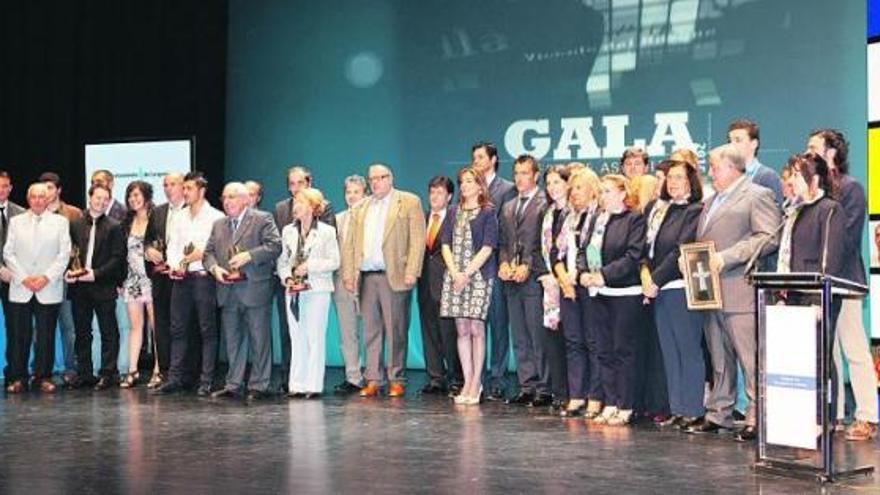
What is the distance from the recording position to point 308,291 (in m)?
8.14

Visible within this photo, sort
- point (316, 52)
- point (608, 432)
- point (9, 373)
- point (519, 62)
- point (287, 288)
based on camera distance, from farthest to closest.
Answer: point (316, 52) < point (519, 62) < point (9, 373) < point (287, 288) < point (608, 432)

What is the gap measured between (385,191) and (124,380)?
7.85 feet

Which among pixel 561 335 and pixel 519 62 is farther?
pixel 519 62

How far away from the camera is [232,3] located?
11.5 m

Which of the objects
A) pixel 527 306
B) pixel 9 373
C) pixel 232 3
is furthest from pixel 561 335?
pixel 232 3

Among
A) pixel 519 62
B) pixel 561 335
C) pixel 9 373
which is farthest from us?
pixel 519 62

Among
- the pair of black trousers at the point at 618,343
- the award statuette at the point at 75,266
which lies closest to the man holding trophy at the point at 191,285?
the award statuette at the point at 75,266

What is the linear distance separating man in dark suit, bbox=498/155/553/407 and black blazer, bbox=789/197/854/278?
6.41 ft

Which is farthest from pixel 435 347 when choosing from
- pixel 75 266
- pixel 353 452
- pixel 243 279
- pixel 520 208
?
pixel 353 452

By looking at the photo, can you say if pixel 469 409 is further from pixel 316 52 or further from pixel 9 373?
pixel 316 52

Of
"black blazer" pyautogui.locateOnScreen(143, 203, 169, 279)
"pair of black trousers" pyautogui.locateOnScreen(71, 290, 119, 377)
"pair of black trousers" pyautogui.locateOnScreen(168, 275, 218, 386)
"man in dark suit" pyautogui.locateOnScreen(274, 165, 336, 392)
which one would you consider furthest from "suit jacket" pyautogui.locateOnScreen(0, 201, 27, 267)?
"man in dark suit" pyautogui.locateOnScreen(274, 165, 336, 392)

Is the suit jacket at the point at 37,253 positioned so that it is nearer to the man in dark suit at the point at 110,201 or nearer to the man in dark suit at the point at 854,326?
the man in dark suit at the point at 110,201

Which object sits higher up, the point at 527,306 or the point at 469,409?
the point at 527,306

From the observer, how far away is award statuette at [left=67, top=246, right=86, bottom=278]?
28.3 feet
